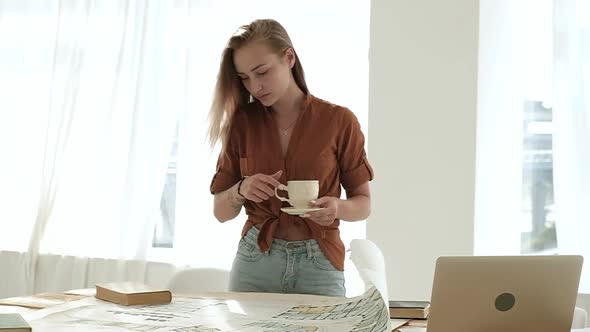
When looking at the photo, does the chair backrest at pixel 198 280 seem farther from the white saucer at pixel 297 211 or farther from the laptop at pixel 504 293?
the laptop at pixel 504 293

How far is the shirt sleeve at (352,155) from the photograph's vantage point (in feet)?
7.29

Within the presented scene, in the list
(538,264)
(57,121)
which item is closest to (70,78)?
(57,121)

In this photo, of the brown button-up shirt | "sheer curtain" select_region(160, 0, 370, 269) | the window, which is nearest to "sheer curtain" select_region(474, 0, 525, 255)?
the window

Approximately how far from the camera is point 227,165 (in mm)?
2275

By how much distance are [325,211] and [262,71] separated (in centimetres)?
43

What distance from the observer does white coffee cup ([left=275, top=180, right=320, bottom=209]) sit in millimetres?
2008

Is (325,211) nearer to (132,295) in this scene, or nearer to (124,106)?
(132,295)

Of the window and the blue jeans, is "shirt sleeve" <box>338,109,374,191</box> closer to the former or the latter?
the blue jeans

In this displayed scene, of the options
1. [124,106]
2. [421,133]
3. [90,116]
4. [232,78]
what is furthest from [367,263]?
[90,116]

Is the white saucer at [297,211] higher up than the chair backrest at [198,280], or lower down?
higher up

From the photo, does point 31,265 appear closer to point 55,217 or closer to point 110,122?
point 55,217

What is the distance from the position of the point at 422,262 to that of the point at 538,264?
2.06 m

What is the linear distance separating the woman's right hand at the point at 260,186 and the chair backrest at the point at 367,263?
1.08ft

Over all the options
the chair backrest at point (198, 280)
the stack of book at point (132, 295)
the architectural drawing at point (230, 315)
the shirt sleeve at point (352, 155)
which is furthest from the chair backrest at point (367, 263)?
the chair backrest at point (198, 280)
